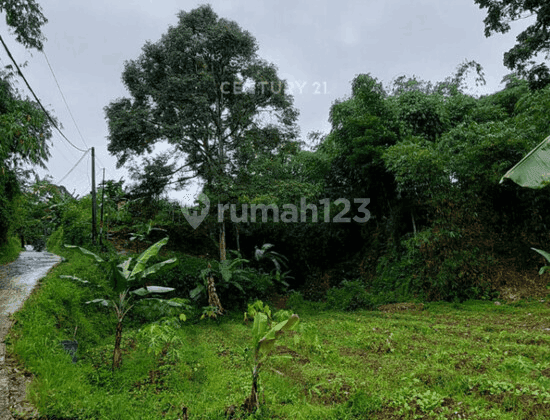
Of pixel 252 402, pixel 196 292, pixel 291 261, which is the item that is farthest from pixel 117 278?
pixel 291 261

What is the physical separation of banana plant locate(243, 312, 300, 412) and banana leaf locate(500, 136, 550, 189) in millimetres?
1803

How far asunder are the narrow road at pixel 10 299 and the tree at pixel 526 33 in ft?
34.4

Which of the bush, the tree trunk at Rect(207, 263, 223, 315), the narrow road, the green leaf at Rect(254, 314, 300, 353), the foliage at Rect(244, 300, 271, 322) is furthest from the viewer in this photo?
the bush

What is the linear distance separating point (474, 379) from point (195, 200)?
7.17 m

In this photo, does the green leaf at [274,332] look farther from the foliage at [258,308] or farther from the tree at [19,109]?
the tree at [19,109]

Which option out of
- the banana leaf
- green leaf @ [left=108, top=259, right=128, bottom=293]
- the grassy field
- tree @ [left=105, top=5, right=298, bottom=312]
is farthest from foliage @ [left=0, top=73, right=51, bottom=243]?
the banana leaf

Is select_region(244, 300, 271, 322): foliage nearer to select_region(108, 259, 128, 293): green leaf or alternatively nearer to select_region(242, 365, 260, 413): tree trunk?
select_region(242, 365, 260, 413): tree trunk

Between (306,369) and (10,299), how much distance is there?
4.43m

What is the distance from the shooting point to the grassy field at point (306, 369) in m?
2.45

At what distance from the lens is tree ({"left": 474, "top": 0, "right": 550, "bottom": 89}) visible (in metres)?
7.03

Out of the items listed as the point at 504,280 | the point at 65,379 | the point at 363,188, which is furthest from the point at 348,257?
the point at 65,379

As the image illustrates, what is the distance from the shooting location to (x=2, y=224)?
9727 millimetres

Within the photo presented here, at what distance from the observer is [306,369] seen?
347 centimetres

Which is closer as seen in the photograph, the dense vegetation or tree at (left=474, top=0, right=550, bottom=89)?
the dense vegetation
